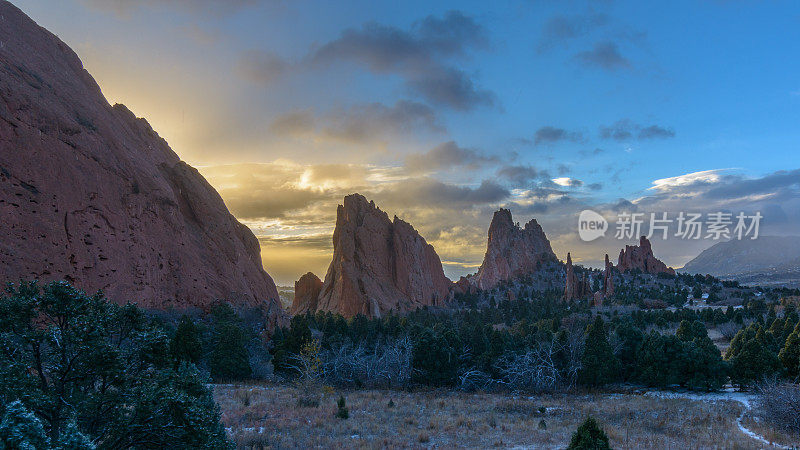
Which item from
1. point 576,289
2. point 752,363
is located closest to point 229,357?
point 752,363

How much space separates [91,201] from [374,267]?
205ft

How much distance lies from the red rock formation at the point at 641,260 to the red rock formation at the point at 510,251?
2571 cm

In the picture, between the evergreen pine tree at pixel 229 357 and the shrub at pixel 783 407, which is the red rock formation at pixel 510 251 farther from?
the shrub at pixel 783 407

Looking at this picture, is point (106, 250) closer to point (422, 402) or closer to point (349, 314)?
point (422, 402)

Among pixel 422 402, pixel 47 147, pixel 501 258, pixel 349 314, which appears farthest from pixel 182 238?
pixel 501 258

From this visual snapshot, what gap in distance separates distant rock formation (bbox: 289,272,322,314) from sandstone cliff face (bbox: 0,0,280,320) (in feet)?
119

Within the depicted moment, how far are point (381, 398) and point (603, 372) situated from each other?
18795 mm

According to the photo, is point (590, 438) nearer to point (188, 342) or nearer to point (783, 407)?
point (783, 407)

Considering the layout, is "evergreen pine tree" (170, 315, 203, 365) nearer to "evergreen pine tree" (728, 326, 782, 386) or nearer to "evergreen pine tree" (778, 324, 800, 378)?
"evergreen pine tree" (728, 326, 782, 386)

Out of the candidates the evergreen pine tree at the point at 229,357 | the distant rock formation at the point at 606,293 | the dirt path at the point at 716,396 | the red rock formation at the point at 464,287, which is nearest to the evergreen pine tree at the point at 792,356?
the dirt path at the point at 716,396

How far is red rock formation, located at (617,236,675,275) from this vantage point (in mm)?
126250

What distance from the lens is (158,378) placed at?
873 cm

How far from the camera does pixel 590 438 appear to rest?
1174 centimetres

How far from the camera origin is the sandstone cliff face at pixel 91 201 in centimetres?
4088
